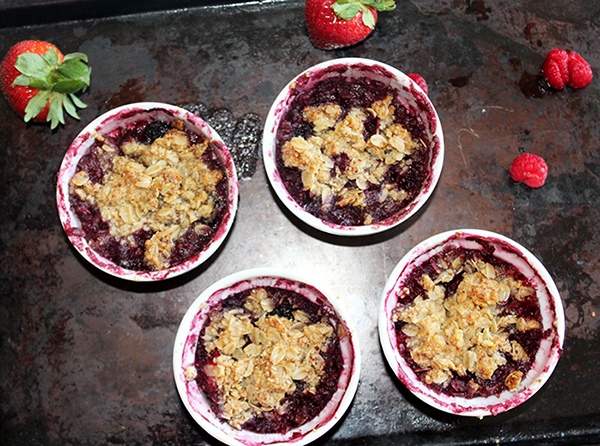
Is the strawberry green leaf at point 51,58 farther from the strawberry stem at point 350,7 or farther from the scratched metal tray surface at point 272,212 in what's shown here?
the strawberry stem at point 350,7

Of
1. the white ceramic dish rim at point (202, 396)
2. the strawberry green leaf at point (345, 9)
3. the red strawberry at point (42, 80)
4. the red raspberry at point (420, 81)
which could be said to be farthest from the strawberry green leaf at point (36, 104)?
the red raspberry at point (420, 81)

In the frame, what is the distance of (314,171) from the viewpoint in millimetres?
2373

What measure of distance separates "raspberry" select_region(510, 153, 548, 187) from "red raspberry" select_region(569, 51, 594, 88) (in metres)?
0.51

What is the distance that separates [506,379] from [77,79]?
8.06 feet

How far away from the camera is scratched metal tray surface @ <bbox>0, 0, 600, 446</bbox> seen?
8.54 ft

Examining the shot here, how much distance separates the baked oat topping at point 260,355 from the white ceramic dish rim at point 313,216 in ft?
1.35

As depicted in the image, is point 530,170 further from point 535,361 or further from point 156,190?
point 156,190

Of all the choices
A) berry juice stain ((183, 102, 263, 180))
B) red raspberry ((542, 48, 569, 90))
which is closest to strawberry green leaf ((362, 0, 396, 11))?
berry juice stain ((183, 102, 263, 180))

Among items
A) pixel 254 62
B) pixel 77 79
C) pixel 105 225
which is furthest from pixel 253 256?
pixel 77 79

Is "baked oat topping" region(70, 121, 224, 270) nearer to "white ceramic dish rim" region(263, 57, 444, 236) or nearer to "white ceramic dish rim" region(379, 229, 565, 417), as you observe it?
"white ceramic dish rim" region(263, 57, 444, 236)

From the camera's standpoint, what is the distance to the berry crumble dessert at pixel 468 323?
2.31 m

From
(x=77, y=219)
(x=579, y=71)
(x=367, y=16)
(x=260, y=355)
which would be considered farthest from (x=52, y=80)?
(x=579, y=71)

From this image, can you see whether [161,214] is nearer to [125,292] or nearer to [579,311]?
[125,292]

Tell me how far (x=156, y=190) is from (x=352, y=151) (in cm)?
94
